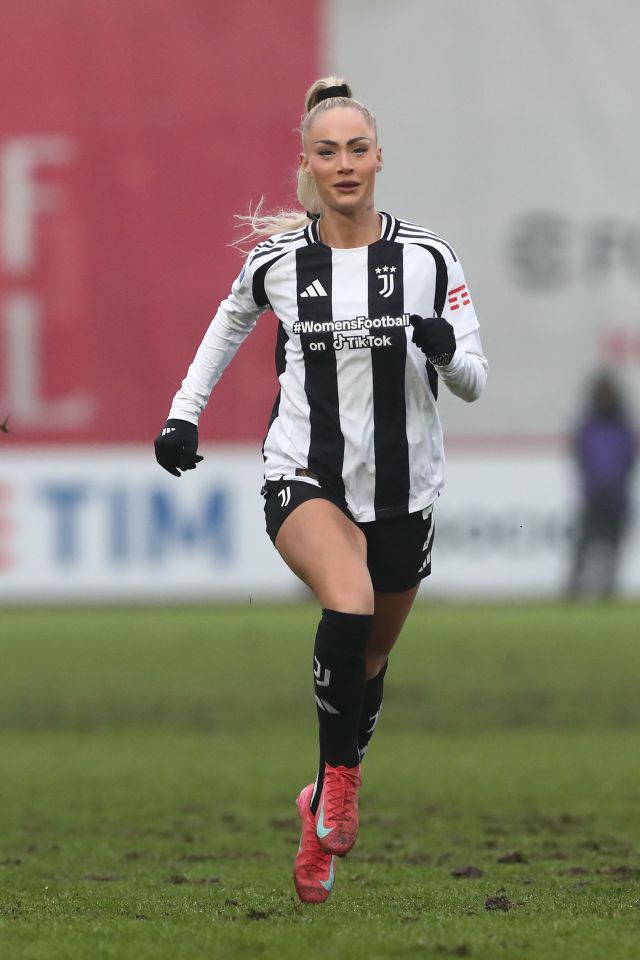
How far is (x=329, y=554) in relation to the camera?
521 cm

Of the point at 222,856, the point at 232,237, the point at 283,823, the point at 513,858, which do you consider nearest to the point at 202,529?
the point at 232,237

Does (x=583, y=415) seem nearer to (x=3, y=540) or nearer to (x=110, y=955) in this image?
(x=3, y=540)

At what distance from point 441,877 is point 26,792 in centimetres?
305

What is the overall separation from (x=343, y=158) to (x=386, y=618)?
1.34 metres

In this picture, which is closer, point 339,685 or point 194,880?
point 339,685

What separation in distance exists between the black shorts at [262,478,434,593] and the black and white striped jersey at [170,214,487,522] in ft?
0.13

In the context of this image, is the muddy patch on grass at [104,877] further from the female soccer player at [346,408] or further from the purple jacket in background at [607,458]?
the purple jacket in background at [607,458]

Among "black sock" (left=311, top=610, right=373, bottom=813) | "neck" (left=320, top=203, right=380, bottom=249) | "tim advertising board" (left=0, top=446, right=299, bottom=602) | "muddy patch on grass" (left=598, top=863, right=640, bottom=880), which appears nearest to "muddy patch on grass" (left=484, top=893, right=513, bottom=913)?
"black sock" (left=311, top=610, right=373, bottom=813)

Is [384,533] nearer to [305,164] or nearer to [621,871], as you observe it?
[305,164]

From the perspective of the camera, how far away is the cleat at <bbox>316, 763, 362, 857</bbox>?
5109mm

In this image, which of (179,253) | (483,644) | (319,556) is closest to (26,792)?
(319,556)

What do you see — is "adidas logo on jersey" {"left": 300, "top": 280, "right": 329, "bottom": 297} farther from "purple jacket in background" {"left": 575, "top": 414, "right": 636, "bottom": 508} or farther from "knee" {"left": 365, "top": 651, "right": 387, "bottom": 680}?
"purple jacket in background" {"left": 575, "top": 414, "right": 636, "bottom": 508}

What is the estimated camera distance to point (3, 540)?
16.2 m

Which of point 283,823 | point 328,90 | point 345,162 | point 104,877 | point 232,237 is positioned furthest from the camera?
point 232,237
